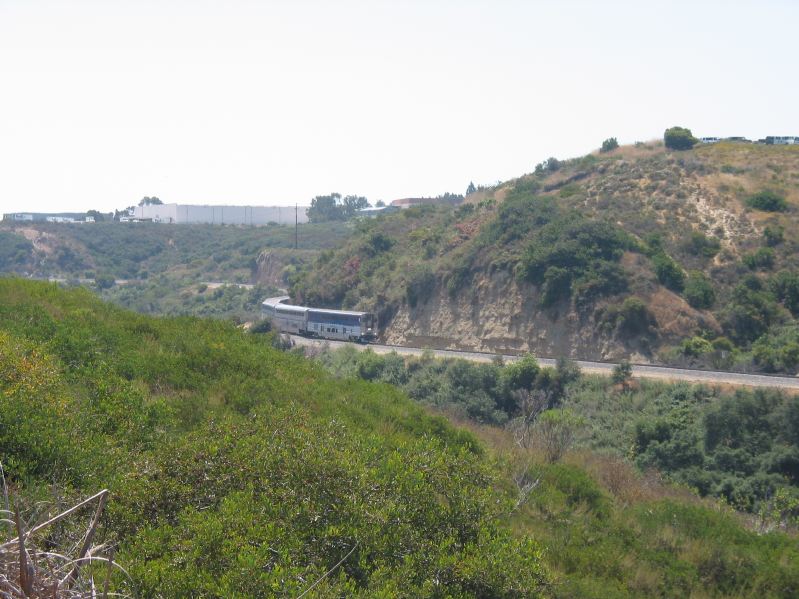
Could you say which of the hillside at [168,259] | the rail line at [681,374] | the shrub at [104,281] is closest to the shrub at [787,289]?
the rail line at [681,374]

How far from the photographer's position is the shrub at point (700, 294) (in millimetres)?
35594

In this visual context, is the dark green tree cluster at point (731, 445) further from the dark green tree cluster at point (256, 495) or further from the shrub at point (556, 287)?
the shrub at point (556, 287)

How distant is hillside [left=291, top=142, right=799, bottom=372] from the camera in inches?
1361

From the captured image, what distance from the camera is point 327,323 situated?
135 feet

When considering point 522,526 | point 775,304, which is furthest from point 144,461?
point 775,304

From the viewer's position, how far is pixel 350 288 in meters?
48.7

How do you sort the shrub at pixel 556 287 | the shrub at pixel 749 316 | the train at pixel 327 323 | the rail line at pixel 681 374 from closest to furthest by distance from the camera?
the rail line at pixel 681 374 < the shrub at pixel 749 316 < the shrub at pixel 556 287 < the train at pixel 327 323

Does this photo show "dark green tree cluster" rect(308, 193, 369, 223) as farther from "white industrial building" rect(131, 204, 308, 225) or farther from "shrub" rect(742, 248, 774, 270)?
"shrub" rect(742, 248, 774, 270)

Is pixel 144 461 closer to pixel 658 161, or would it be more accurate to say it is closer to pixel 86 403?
pixel 86 403

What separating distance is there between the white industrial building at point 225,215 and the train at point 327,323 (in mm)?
66921

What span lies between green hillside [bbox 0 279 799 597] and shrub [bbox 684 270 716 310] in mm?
25067

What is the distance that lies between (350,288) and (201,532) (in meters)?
43.2

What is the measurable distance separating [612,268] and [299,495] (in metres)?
33.4

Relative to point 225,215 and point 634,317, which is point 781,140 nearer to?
point 634,317
